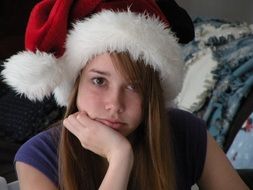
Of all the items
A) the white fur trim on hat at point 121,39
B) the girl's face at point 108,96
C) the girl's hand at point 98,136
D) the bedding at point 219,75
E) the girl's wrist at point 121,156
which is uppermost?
the white fur trim on hat at point 121,39

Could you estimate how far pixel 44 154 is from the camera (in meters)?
1.02

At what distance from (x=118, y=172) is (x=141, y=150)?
0.52 ft

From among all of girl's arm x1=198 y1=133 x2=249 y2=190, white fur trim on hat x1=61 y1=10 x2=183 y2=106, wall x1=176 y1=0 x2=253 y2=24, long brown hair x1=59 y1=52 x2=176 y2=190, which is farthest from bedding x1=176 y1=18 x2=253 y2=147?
white fur trim on hat x1=61 y1=10 x2=183 y2=106

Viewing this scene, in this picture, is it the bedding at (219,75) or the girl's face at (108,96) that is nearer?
the girl's face at (108,96)

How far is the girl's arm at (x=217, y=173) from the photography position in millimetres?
1132

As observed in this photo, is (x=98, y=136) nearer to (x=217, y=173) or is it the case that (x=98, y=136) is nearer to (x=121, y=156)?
(x=121, y=156)

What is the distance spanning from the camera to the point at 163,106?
3.32 feet

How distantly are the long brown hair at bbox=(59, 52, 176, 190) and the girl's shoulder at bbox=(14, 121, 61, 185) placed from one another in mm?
26

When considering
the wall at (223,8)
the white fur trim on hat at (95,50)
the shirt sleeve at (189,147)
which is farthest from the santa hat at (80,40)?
the wall at (223,8)

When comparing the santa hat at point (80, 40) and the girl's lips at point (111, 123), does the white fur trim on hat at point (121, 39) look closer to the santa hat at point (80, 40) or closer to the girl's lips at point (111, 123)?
the santa hat at point (80, 40)

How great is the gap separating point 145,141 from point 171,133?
93 mm

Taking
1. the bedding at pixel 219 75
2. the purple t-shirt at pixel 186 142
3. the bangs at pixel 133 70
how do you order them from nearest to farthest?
the bangs at pixel 133 70
the purple t-shirt at pixel 186 142
the bedding at pixel 219 75

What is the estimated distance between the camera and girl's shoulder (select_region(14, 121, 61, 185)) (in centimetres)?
100

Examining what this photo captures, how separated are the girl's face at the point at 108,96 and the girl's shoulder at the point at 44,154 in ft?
0.44
